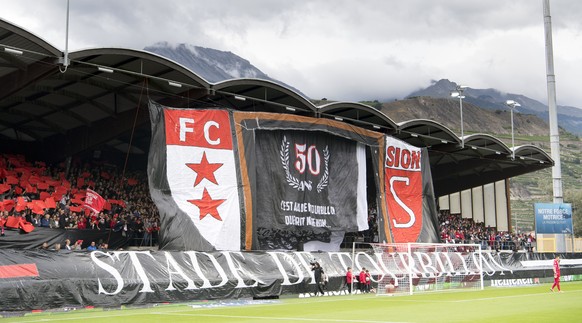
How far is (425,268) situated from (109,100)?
63.9 ft

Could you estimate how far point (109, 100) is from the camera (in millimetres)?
37438

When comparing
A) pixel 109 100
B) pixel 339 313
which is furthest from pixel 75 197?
pixel 339 313

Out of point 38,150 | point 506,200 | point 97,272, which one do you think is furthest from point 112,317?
point 506,200

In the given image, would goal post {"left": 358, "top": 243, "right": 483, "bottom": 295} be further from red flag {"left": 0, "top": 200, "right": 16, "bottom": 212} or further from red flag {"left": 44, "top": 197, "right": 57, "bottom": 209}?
red flag {"left": 0, "top": 200, "right": 16, "bottom": 212}

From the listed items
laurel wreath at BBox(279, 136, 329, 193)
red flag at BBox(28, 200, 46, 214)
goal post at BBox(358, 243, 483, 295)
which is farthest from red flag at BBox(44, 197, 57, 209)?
goal post at BBox(358, 243, 483, 295)

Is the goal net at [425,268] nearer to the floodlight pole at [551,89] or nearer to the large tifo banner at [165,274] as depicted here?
the large tifo banner at [165,274]

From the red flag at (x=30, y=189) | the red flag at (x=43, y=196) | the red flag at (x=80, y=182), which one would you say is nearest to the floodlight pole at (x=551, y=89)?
the red flag at (x=80, y=182)

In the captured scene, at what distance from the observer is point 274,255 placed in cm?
3119

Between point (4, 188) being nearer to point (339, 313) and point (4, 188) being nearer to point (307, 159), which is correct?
point (307, 159)

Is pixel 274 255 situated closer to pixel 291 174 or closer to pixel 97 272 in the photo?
pixel 291 174

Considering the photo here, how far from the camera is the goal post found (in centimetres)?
3569

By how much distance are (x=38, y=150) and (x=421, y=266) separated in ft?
83.4

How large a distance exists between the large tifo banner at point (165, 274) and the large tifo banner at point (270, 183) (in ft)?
6.72

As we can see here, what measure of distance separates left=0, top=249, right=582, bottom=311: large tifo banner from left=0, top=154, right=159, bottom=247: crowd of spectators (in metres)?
6.61
